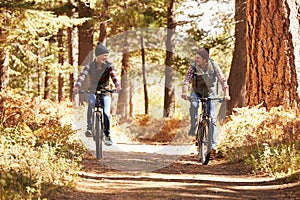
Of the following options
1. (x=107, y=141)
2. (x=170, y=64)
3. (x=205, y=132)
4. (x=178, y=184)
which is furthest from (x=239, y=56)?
(x=178, y=184)

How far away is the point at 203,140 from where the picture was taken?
12133 mm

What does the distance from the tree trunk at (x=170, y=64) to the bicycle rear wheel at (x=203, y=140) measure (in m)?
14.9

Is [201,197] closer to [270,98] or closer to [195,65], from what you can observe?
[195,65]

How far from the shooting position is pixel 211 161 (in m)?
12.9

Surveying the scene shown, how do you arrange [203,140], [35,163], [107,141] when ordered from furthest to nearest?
[107,141] < [203,140] < [35,163]

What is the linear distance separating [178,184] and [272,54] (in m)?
6.03

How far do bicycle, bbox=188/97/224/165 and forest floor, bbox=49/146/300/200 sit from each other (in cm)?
27

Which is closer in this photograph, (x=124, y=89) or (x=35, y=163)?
(x=35, y=163)

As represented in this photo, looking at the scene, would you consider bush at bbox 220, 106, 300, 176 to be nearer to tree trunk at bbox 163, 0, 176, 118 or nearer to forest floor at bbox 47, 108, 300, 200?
forest floor at bbox 47, 108, 300, 200

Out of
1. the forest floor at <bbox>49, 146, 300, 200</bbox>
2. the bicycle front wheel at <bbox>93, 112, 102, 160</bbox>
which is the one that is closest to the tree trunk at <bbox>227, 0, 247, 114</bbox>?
the forest floor at <bbox>49, 146, 300, 200</bbox>

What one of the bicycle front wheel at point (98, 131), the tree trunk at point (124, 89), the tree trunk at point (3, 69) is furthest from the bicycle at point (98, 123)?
the tree trunk at point (124, 89)

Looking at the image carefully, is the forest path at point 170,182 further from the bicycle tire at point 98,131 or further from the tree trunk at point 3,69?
the tree trunk at point 3,69

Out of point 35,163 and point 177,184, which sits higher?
point 35,163

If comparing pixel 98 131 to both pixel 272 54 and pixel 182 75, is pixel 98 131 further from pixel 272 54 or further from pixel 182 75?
pixel 182 75
